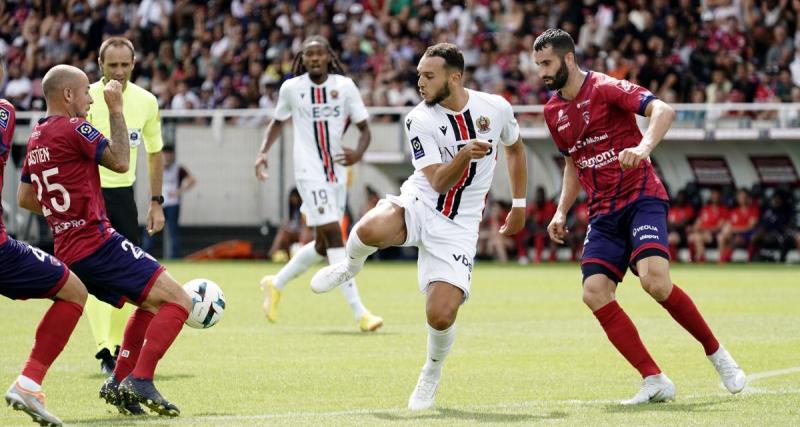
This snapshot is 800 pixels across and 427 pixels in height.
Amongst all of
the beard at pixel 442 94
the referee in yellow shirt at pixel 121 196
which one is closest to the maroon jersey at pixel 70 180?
the beard at pixel 442 94

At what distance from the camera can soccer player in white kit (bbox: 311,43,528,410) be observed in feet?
27.0

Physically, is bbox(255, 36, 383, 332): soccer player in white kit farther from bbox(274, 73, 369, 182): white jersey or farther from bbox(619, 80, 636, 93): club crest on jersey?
bbox(619, 80, 636, 93): club crest on jersey

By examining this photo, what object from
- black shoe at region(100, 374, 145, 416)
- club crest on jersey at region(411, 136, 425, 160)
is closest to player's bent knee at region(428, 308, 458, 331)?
club crest on jersey at region(411, 136, 425, 160)

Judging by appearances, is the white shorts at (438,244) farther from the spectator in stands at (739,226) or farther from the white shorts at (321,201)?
the spectator in stands at (739,226)

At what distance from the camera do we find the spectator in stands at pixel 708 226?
79.5ft

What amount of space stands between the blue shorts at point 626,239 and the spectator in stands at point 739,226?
1590 centimetres

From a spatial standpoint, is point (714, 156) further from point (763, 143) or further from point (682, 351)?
point (682, 351)

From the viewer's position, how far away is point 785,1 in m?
25.2

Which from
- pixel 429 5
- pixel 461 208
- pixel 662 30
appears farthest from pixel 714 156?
pixel 461 208

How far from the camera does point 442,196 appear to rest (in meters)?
8.58

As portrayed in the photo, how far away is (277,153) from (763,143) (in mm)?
9489

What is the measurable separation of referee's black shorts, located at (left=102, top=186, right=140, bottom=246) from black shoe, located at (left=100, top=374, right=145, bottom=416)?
225 cm

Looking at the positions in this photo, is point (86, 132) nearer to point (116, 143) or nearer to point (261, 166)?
point (116, 143)

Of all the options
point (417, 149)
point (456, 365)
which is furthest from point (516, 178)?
point (456, 365)
